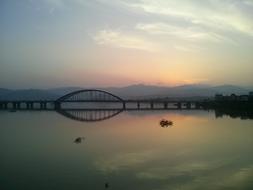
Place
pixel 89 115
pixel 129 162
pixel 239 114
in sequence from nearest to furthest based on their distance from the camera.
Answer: pixel 129 162 → pixel 239 114 → pixel 89 115

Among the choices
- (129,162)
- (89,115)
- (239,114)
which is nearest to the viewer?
(129,162)

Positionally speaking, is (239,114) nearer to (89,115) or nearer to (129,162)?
(89,115)

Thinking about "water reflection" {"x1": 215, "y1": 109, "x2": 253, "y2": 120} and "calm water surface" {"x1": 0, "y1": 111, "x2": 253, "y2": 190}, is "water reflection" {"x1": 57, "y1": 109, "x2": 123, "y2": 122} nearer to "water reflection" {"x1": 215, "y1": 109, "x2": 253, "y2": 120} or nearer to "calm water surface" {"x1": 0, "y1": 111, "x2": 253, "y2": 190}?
"water reflection" {"x1": 215, "y1": 109, "x2": 253, "y2": 120}

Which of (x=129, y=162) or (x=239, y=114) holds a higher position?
(x=239, y=114)

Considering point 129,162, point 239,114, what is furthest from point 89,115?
point 129,162

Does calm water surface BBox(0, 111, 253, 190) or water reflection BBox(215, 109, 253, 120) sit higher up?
water reflection BBox(215, 109, 253, 120)

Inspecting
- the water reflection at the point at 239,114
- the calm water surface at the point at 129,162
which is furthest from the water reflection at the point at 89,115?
the calm water surface at the point at 129,162

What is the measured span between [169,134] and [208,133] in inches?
112

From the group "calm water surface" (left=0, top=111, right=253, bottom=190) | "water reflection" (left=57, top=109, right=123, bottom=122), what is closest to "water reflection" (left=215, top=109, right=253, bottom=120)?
"water reflection" (left=57, top=109, right=123, bottom=122)

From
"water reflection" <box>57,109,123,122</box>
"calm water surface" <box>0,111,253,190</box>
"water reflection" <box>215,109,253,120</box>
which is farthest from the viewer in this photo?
"water reflection" <box>57,109,123,122</box>

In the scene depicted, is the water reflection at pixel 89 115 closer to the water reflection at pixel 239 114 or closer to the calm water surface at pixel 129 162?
the water reflection at pixel 239 114

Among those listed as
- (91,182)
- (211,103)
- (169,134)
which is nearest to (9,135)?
(169,134)

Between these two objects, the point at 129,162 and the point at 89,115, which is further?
the point at 89,115

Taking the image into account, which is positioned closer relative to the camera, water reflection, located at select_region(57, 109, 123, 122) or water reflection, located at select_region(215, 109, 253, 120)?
water reflection, located at select_region(215, 109, 253, 120)
